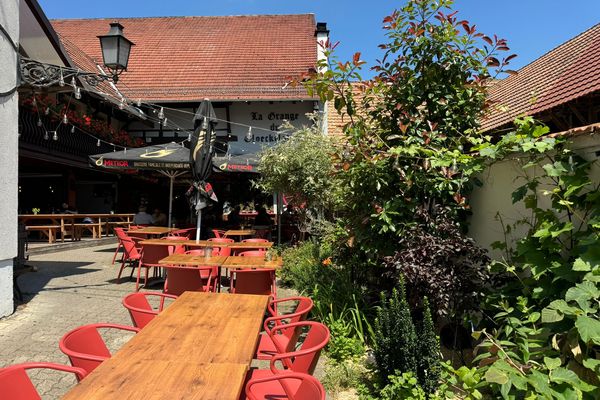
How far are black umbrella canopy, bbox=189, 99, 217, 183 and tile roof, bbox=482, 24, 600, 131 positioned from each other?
4.44m

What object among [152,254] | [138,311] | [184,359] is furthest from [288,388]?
[152,254]

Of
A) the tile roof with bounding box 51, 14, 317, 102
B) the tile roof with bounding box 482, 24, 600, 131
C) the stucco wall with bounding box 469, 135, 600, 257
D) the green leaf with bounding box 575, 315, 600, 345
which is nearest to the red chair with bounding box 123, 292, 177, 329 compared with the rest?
the green leaf with bounding box 575, 315, 600, 345

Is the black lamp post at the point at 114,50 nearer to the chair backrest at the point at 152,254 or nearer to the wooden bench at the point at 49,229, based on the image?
the chair backrest at the point at 152,254

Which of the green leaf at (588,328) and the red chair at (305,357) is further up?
the green leaf at (588,328)

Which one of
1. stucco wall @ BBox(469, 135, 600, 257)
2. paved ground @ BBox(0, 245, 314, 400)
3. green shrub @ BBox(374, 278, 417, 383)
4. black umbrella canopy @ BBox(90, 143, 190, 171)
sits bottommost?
paved ground @ BBox(0, 245, 314, 400)

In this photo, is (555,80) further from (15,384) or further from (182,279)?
(15,384)

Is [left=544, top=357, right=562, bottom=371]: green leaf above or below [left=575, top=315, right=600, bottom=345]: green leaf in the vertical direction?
below

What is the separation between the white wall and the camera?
4.95 metres

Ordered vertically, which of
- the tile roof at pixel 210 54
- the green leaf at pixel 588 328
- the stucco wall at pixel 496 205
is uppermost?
the tile roof at pixel 210 54

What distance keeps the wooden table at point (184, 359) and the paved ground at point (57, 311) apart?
137 centimetres

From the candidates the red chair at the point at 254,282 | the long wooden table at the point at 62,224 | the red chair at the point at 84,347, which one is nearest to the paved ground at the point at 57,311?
the red chair at the point at 84,347

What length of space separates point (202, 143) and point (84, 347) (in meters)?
4.81

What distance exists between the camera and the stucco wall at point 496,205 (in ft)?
11.7

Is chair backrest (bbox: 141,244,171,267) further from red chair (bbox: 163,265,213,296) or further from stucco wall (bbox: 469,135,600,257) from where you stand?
stucco wall (bbox: 469,135,600,257)
